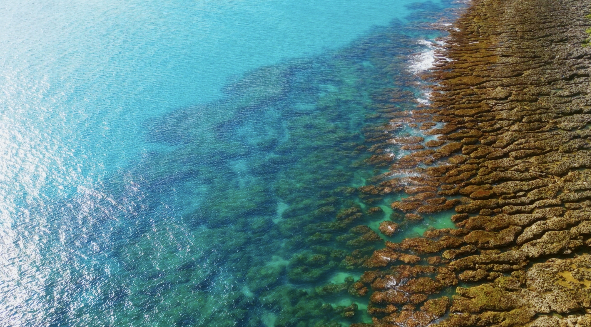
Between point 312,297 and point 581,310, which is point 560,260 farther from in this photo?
point 312,297

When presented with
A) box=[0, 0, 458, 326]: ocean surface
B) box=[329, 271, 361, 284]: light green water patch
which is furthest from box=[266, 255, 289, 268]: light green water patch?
box=[329, 271, 361, 284]: light green water patch

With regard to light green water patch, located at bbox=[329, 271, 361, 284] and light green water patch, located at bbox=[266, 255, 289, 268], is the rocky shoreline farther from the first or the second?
light green water patch, located at bbox=[266, 255, 289, 268]

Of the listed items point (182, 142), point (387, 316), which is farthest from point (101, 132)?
point (387, 316)

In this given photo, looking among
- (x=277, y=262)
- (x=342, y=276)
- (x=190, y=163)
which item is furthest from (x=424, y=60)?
(x=277, y=262)

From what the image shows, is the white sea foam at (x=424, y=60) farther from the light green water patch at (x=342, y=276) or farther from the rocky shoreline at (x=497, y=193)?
the light green water patch at (x=342, y=276)

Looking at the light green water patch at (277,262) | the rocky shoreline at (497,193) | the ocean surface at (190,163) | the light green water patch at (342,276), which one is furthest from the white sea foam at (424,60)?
the light green water patch at (277,262)
